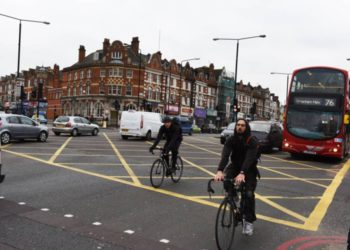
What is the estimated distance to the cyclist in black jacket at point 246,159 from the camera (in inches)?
211

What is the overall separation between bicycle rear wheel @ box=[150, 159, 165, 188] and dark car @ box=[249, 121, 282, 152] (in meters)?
11.0

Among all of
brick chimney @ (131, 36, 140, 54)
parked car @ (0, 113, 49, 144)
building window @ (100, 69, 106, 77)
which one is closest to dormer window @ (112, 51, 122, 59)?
building window @ (100, 69, 106, 77)

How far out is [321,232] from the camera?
592 cm

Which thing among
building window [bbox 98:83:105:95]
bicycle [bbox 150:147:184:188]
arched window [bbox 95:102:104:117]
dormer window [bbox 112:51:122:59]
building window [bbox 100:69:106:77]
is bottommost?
bicycle [bbox 150:147:184:188]

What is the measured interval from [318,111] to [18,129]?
1383cm

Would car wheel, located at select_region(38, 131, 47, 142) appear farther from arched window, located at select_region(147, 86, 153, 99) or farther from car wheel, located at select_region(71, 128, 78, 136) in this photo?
arched window, located at select_region(147, 86, 153, 99)

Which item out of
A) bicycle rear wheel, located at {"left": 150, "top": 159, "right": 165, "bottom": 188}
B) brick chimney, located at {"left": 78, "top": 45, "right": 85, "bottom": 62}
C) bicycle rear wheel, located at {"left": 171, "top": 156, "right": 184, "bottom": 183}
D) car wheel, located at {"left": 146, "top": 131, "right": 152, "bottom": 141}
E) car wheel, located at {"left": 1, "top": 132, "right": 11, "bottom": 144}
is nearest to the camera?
bicycle rear wheel, located at {"left": 150, "top": 159, "right": 165, "bottom": 188}

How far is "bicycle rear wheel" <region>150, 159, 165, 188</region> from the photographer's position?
29.3ft

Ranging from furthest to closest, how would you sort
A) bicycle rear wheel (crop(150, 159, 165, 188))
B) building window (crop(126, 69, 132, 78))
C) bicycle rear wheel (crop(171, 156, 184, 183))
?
1. building window (crop(126, 69, 132, 78))
2. bicycle rear wheel (crop(171, 156, 184, 183))
3. bicycle rear wheel (crop(150, 159, 165, 188))

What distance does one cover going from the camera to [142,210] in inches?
266

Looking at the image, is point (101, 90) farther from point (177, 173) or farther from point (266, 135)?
point (177, 173)

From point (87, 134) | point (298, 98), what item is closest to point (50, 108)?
point (87, 134)

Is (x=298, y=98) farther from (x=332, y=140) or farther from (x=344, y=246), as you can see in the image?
(x=344, y=246)

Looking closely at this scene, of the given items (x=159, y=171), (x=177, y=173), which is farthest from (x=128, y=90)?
(x=159, y=171)
